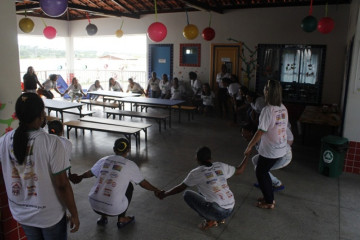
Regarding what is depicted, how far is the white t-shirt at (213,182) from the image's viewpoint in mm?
2861

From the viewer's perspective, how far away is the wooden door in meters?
9.75

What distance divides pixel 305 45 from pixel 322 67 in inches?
29.7

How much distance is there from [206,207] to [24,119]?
185 cm

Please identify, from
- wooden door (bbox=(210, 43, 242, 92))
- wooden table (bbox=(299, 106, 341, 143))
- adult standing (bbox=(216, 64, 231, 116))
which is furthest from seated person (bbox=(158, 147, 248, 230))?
wooden door (bbox=(210, 43, 242, 92))

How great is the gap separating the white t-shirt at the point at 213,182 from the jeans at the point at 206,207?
44 mm

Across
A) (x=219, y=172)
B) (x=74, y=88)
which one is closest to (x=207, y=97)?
(x=74, y=88)

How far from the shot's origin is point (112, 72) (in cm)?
1517

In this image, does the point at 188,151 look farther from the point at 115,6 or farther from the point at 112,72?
the point at 112,72

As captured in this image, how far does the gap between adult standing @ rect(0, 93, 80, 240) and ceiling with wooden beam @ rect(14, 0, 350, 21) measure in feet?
21.8

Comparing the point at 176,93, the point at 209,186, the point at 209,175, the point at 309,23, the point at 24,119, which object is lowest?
the point at 209,186

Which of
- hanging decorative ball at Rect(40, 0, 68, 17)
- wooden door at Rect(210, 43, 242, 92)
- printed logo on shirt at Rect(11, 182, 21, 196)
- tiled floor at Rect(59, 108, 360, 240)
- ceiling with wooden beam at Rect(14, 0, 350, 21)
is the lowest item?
tiled floor at Rect(59, 108, 360, 240)

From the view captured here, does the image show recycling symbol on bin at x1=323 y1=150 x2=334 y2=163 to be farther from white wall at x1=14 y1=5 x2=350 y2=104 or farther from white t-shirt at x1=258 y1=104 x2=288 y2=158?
white wall at x1=14 y1=5 x2=350 y2=104

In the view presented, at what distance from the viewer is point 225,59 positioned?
32.8ft

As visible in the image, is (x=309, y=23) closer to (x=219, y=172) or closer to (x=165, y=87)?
(x=165, y=87)
